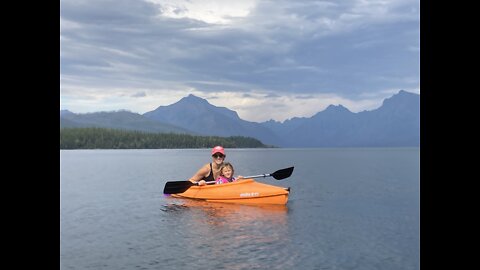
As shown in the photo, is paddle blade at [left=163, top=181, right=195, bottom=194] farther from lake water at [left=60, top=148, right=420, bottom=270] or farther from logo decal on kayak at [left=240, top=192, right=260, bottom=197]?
Result: logo decal on kayak at [left=240, top=192, right=260, bottom=197]

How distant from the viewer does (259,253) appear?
15.0m

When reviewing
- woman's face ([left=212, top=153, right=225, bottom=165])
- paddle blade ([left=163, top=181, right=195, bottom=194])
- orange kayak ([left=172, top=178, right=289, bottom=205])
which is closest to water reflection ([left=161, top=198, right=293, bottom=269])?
orange kayak ([left=172, top=178, right=289, bottom=205])

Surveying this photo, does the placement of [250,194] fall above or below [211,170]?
below

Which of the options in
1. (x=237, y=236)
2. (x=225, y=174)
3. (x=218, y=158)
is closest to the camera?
(x=237, y=236)

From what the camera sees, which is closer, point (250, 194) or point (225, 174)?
point (250, 194)

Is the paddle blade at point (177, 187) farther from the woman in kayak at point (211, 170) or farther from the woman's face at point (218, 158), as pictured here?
the woman's face at point (218, 158)

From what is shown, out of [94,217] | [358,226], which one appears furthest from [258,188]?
[94,217]

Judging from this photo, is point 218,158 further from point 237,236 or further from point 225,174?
point 237,236

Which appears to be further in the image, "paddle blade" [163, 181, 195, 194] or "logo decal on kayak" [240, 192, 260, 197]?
"paddle blade" [163, 181, 195, 194]

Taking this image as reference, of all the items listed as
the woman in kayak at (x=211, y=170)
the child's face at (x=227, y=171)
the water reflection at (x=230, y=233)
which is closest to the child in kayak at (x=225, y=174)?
the child's face at (x=227, y=171)

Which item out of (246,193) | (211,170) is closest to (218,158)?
(211,170)

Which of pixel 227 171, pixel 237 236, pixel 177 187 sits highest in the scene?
pixel 227 171
